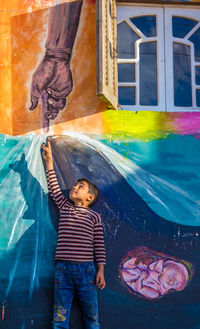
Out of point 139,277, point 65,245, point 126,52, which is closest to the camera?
point 65,245

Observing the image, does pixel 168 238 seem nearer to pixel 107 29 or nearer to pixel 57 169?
pixel 57 169

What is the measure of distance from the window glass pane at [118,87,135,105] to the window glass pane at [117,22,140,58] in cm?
42

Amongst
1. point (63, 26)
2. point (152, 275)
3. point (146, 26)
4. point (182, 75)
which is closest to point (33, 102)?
point (63, 26)

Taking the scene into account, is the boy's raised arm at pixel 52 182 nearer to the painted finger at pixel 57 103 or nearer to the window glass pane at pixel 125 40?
the painted finger at pixel 57 103

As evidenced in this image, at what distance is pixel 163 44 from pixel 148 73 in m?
0.42

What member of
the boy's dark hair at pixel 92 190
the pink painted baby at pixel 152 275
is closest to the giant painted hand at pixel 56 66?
the boy's dark hair at pixel 92 190

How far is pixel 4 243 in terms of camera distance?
401cm

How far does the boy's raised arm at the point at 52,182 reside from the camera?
3.99m

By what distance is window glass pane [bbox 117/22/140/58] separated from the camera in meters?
4.85

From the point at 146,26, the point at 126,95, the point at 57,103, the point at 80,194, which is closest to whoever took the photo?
the point at 80,194

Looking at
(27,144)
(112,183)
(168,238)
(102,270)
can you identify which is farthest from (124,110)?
(102,270)

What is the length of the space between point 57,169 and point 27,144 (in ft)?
1.42

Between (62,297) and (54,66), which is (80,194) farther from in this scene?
(54,66)

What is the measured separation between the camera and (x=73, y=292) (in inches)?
144
